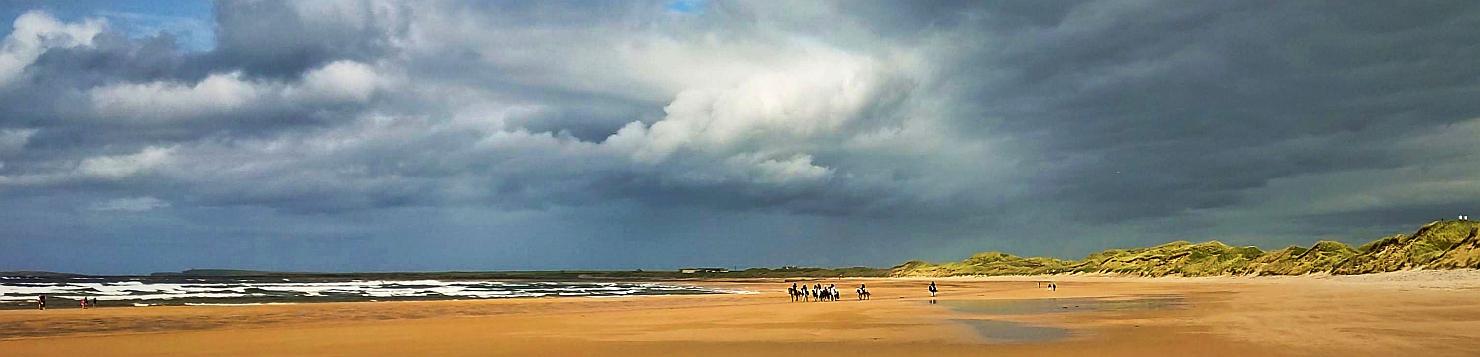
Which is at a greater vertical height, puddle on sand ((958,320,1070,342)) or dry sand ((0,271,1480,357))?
dry sand ((0,271,1480,357))

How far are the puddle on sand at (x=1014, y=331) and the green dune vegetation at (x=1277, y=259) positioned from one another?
157 ft

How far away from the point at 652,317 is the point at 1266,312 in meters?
22.3

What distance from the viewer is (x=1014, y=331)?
2706 cm

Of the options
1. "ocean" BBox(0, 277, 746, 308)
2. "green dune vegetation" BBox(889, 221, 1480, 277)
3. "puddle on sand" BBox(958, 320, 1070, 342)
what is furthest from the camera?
"green dune vegetation" BBox(889, 221, 1480, 277)

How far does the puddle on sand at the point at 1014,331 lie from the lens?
79.0ft

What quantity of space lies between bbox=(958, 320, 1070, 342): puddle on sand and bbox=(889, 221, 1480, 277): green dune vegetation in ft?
157

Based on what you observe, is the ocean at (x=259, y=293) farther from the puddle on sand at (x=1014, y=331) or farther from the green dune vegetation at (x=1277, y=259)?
the green dune vegetation at (x=1277, y=259)

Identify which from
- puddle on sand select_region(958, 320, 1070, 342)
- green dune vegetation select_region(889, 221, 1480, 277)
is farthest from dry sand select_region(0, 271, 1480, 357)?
green dune vegetation select_region(889, 221, 1480, 277)

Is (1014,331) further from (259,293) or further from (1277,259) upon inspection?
(1277,259)

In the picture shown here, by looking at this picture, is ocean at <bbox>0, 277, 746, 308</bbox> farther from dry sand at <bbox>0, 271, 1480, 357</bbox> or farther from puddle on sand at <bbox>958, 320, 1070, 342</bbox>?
puddle on sand at <bbox>958, 320, 1070, 342</bbox>

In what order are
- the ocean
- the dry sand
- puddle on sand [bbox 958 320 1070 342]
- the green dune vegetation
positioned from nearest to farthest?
the dry sand → puddle on sand [bbox 958 320 1070 342] → the ocean → the green dune vegetation

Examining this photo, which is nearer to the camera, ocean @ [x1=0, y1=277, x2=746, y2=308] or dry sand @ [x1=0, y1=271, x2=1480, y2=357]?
dry sand @ [x1=0, y1=271, x2=1480, y2=357]

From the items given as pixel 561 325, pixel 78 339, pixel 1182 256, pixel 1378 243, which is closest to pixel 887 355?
pixel 561 325

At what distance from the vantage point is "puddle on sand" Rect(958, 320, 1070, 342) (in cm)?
2409
